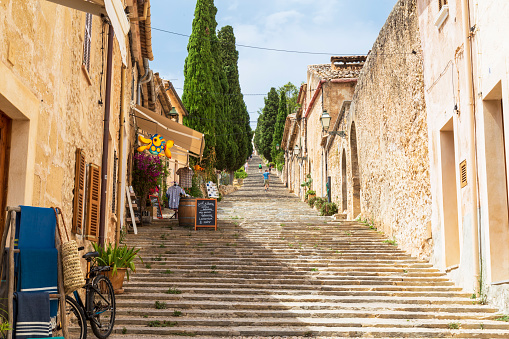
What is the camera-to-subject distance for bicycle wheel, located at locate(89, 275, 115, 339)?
6199 millimetres

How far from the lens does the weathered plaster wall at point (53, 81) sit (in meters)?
4.57

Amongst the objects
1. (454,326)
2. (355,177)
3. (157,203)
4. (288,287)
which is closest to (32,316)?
(454,326)

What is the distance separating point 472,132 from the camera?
27.3 ft

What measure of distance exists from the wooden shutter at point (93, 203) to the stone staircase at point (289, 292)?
106 cm

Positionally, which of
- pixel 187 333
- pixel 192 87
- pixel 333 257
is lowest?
pixel 187 333

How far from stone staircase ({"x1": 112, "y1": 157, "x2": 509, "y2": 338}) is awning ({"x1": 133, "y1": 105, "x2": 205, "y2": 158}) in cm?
332

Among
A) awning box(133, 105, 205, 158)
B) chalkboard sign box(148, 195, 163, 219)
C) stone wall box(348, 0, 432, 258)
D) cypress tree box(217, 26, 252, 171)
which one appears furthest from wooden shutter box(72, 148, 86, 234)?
cypress tree box(217, 26, 252, 171)

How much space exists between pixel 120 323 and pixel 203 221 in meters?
7.48

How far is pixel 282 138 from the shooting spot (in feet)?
170

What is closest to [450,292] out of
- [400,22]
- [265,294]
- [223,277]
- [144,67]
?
[265,294]

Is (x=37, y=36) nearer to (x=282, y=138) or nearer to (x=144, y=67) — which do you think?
(x=144, y=67)

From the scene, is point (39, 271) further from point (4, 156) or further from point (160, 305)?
point (160, 305)

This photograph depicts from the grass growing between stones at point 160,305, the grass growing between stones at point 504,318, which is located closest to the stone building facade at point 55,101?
the grass growing between stones at point 160,305

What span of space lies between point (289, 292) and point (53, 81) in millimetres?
5045
